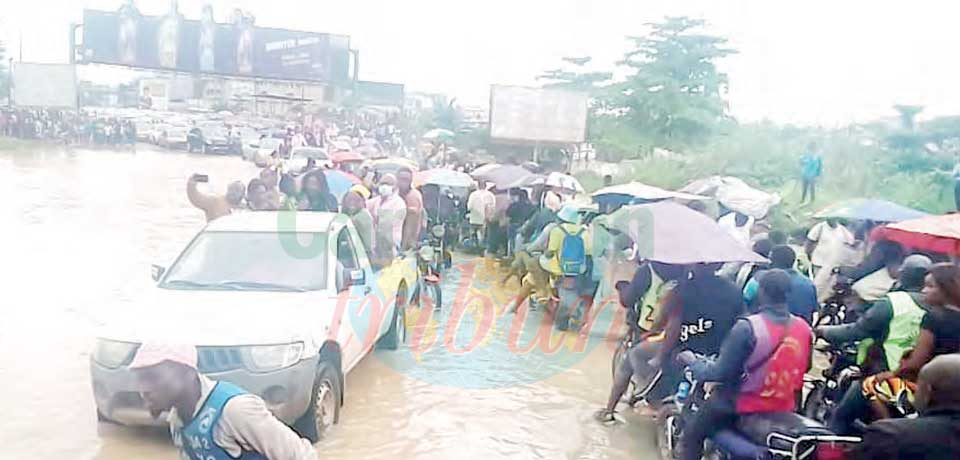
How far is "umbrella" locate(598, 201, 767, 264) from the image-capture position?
22.3 ft

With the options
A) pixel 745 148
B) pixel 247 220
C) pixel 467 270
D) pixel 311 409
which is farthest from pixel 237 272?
pixel 745 148

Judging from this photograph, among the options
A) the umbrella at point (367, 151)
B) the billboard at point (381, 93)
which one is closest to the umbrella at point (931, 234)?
the umbrella at point (367, 151)

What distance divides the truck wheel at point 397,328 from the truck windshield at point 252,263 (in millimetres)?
1954

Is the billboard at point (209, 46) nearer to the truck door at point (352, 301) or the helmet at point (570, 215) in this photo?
the helmet at point (570, 215)

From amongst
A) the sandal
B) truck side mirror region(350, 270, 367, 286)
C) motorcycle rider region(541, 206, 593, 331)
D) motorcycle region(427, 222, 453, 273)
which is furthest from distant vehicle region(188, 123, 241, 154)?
the sandal

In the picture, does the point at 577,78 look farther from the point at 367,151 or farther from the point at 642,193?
the point at 642,193

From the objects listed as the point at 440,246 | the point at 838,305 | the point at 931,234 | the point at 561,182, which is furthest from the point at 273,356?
the point at 561,182

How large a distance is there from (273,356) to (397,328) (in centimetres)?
346

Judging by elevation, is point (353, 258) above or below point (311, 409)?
above

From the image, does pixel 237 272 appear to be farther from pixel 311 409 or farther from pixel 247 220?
pixel 311 409

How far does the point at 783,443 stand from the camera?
4.82 meters

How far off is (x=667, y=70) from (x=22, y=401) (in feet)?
102

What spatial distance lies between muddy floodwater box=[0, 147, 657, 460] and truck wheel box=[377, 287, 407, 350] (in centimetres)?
19

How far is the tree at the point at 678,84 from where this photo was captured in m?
34.6
